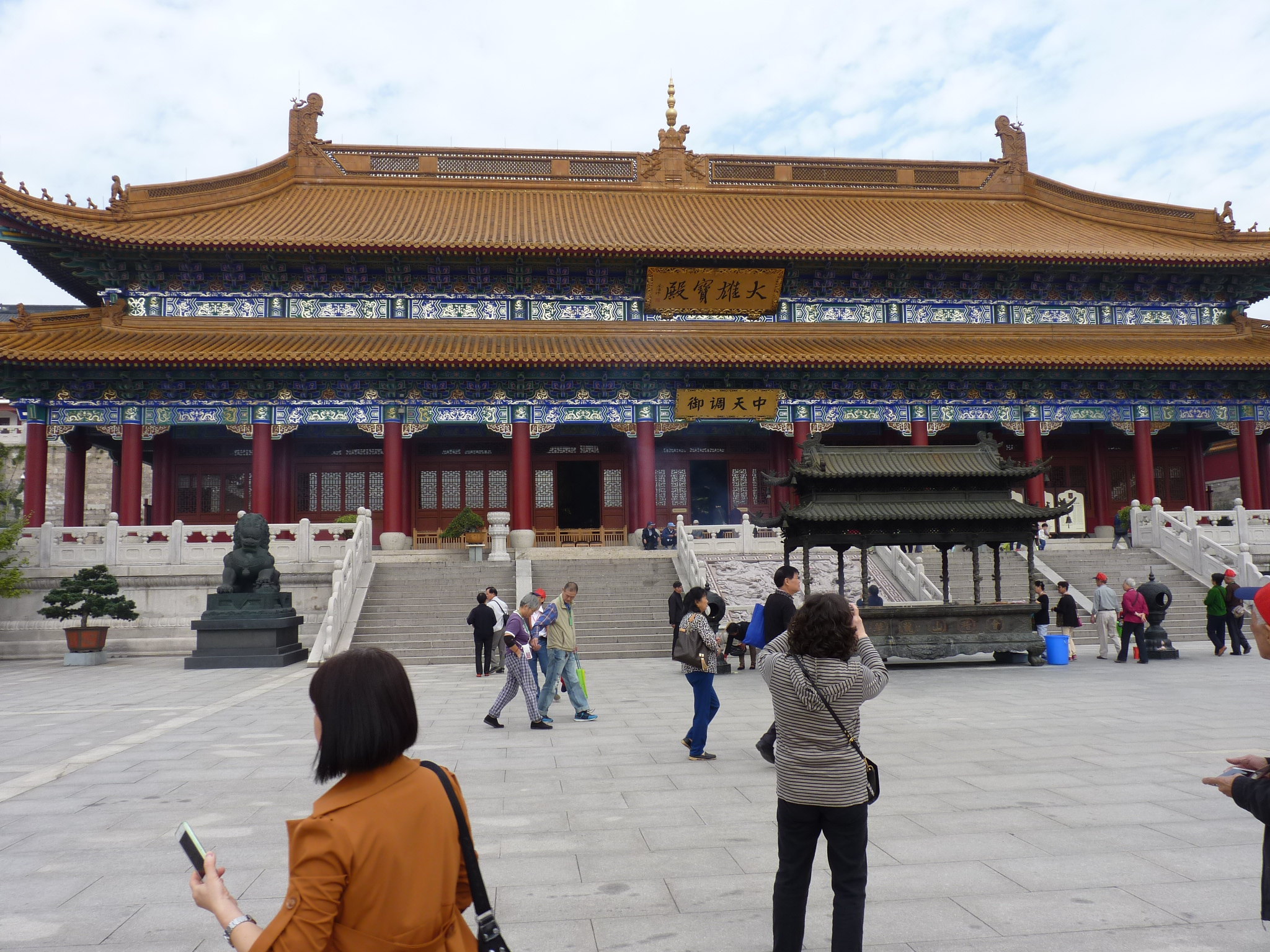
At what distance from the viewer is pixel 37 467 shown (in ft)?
67.9

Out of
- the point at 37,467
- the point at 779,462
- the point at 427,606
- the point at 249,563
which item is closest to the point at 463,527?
the point at 427,606

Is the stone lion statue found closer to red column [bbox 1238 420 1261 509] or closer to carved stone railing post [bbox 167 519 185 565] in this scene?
carved stone railing post [bbox 167 519 185 565]

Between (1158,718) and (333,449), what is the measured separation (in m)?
20.3

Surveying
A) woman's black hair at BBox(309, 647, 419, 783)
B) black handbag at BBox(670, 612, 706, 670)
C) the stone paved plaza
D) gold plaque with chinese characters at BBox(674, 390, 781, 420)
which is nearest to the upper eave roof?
gold plaque with chinese characters at BBox(674, 390, 781, 420)

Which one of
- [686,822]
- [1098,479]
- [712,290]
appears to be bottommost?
[686,822]

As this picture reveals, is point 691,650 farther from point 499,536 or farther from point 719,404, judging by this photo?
point 719,404

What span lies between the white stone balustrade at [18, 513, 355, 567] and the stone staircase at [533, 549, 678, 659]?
14.8ft

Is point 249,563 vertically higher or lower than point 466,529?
lower

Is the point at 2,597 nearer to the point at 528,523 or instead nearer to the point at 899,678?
the point at 528,523

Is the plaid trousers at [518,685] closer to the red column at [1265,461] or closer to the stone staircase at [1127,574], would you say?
the stone staircase at [1127,574]

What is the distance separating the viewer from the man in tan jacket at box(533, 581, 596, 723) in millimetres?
8617

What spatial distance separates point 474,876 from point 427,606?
49.4 feet

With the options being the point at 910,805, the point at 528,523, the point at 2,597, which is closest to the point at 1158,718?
the point at 910,805

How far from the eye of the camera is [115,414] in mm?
21141
